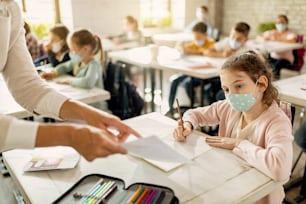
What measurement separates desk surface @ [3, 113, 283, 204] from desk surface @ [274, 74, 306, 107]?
0.96 metres

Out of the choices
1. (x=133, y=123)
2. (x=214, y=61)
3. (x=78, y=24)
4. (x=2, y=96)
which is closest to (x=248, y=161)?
(x=133, y=123)

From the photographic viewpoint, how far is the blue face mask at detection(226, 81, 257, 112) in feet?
4.61

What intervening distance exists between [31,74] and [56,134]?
2.04ft

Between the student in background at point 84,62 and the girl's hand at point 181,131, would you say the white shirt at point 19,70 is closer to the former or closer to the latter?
the girl's hand at point 181,131

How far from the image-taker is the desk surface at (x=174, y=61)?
9.74 feet

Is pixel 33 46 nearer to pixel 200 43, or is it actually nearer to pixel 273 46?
pixel 200 43

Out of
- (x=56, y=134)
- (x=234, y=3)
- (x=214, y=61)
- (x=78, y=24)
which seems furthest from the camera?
(x=234, y=3)

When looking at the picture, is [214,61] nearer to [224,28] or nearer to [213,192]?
[213,192]

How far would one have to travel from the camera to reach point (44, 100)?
4.22ft

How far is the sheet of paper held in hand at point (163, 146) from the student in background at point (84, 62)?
3.48 ft

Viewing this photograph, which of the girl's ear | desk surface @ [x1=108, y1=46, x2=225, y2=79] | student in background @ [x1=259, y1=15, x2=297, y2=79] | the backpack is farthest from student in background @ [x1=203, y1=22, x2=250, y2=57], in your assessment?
the girl's ear

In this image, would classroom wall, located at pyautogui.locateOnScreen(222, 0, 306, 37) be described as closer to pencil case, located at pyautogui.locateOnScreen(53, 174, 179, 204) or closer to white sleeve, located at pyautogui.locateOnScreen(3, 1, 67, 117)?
white sleeve, located at pyautogui.locateOnScreen(3, 1, 67, 117)

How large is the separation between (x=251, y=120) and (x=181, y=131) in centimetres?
31

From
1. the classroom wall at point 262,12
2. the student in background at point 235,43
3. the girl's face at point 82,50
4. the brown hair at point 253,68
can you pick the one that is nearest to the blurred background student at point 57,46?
the girl's face at point 82,50
